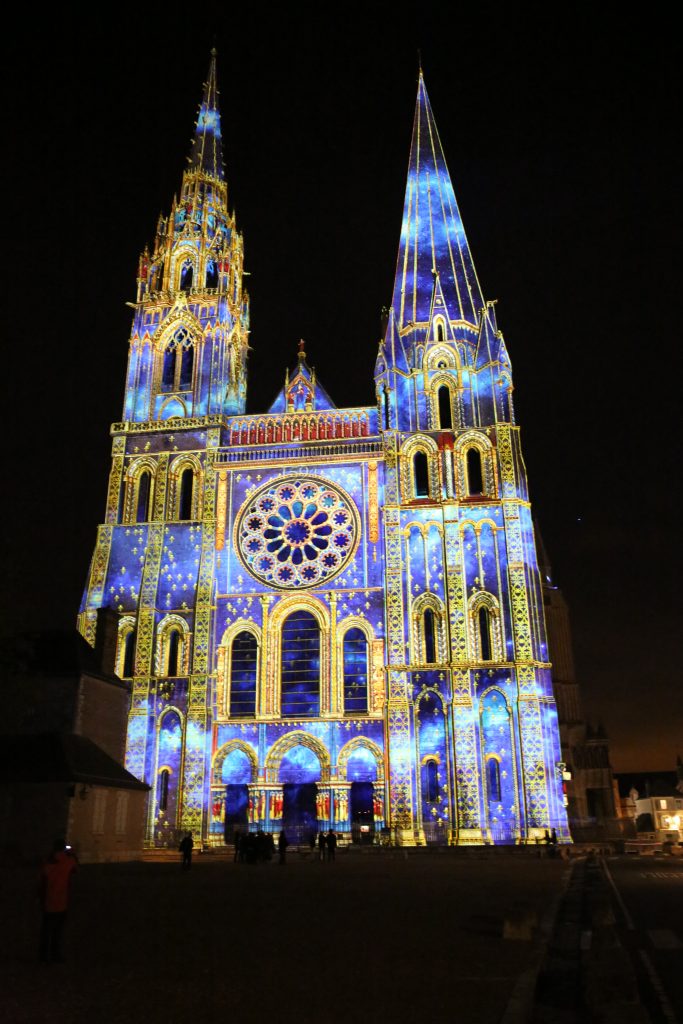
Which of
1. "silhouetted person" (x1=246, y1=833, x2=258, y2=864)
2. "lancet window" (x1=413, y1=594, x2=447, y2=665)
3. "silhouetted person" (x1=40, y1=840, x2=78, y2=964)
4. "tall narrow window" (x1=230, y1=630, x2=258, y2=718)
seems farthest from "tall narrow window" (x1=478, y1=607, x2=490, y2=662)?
"silhouetted person" (x1=40, y1=840, x2=78, y2=964)

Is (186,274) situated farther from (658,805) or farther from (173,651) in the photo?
(658,805)

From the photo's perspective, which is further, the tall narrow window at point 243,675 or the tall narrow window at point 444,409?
the tall narrow window at point 444,409

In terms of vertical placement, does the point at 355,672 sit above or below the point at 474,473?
below

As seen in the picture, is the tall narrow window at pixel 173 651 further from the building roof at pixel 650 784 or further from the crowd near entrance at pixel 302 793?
the building roof at pixel 650 784

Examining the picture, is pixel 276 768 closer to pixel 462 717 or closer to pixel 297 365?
pixel 462 717

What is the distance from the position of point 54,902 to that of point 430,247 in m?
47.7

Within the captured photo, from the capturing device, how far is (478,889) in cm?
1784

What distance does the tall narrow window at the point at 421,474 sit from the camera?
44.6m

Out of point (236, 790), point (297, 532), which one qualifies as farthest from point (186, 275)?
point (236, 790)

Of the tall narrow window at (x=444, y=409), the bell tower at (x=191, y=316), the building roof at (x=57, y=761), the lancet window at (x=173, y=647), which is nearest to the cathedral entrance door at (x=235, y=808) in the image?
the lancet window at (x=173, y=647)

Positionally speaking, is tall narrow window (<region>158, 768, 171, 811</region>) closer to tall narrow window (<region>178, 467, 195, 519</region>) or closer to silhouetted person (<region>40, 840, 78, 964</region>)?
tall narrow window (<region>178, 467, 195, 519</region>)

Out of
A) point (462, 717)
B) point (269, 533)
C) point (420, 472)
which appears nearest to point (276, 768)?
point (462, 717)

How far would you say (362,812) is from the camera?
39312mm

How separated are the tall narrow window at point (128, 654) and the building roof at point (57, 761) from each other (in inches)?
367
